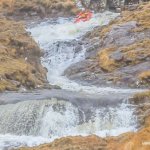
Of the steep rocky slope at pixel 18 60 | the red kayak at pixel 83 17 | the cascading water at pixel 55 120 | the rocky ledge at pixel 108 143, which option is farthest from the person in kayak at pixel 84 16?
the rocky ledge at pixel 108 143

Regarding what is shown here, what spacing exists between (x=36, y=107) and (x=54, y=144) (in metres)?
3.72

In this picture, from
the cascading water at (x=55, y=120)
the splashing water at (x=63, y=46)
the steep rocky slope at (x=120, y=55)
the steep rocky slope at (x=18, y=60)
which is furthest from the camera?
the splashing water at (x=63, y=46)

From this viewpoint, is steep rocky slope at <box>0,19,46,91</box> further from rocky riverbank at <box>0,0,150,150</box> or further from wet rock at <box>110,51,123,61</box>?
wet rock at <box>110,51,123,61</box>

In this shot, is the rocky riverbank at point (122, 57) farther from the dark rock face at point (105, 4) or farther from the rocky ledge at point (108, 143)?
the dark rock face at point (105, 4)

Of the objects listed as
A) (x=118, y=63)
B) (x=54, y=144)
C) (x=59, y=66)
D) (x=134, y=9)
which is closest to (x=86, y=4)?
(x=134, y=9)

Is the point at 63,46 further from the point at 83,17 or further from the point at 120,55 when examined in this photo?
the point at 83,17

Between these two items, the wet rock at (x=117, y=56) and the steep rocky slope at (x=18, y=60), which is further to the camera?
the wet rock at (x=117, y=56)

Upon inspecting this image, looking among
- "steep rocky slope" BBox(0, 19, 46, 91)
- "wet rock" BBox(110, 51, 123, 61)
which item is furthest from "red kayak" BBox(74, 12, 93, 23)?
"wet rock" BBox(110, 51, 123, 61)

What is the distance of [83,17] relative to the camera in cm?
3522

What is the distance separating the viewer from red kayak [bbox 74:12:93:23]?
34.9 metres

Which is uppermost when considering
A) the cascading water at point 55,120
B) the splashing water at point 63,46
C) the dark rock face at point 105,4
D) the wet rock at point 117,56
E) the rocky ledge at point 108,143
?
the rocky ledge at point 108,143

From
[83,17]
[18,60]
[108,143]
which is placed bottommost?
[83,17]

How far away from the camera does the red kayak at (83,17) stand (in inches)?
1373

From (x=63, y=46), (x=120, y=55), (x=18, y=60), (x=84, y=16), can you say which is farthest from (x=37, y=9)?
(x=18, y=60)
